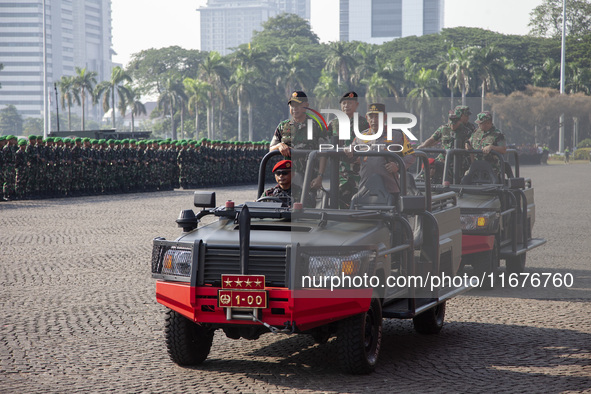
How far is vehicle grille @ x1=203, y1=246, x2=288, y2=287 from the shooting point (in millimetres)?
5352

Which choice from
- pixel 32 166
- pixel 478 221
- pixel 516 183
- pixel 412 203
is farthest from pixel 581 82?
pixel 412 203

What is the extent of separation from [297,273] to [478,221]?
450 centimetres

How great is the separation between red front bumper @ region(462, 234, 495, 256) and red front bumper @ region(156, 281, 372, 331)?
12.6 feet

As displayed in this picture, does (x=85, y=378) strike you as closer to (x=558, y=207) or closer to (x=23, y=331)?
(x=23, y=331)

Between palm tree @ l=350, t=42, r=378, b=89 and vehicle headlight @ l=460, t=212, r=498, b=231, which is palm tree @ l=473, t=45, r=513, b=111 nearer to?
palm tree @ l=350, t=42, r=378, b=89

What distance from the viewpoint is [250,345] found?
22.0 ft

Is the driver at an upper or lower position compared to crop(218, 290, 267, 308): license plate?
upper

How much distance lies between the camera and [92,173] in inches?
1085

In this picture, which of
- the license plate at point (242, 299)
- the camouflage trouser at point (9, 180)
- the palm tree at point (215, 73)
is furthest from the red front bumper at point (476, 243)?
the palm tree at point (215, 73)

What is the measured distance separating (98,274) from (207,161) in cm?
2411

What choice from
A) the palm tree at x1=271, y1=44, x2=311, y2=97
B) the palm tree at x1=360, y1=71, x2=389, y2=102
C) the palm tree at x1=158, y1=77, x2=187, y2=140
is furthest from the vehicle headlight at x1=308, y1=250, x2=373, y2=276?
the palm tree at x1=158, y1=77, x2=187, y2=140

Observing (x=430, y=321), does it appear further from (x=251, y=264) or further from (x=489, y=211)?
(x=489, y=211)

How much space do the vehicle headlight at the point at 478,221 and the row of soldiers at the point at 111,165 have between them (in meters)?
17.7

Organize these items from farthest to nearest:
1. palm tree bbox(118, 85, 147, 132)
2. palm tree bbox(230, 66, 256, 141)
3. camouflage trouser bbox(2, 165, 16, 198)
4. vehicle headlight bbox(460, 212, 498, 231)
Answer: palm tree bbox(118, 85, 147, 132) → palm tree bbox(230, 66, 256, 141) → camouflage trouser bbox(2, 165, 16, 198) → vehicle headlight bbox(460, 212, 498, 231)
